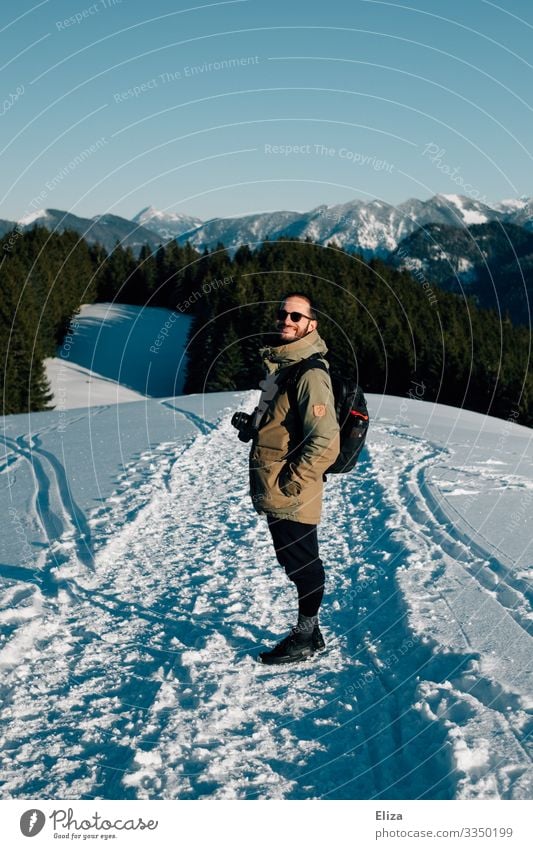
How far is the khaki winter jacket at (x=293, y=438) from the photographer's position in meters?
4.57

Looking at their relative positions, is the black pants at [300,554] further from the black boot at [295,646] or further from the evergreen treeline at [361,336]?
the evergreen treeline at [361,336]

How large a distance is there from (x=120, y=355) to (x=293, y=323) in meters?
59.1

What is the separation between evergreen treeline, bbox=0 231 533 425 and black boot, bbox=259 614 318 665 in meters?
28.6

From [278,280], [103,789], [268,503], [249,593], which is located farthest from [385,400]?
[278,280]

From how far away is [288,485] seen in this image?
15.4ft

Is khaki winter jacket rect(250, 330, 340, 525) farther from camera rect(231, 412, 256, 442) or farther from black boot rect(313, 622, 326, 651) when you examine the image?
black boot rect(313, 622, 326, 651)

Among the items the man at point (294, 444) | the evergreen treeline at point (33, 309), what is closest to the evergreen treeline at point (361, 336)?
the evergreen treeline at point (33, 309)

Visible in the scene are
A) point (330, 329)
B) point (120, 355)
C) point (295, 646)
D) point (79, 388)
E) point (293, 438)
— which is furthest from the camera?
point (120, 355)

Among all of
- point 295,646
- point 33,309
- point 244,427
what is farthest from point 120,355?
point 295,646

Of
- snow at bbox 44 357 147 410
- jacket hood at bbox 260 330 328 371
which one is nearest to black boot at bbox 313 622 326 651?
jacket hood at bbox 260 330 328 371

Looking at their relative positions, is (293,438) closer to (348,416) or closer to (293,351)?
(348,416)

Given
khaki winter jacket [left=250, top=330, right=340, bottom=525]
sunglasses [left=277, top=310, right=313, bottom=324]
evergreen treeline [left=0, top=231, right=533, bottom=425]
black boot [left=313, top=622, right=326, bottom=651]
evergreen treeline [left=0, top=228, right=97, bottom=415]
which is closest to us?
khaki winter jacket [left=250, top=330, right=340, bottom=525]

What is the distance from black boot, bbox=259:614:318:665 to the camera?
16.5 ft

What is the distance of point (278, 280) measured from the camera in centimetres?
4459
